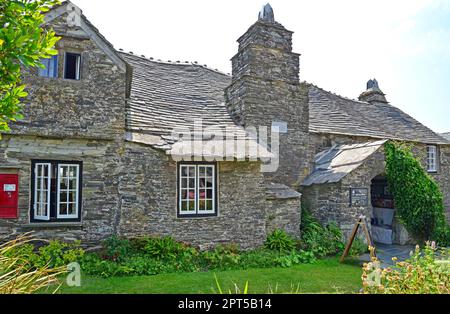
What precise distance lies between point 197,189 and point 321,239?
471 centimetres

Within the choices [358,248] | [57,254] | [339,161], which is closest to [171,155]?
[57,254]

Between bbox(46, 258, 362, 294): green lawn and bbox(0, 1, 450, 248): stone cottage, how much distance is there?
183 centimetres

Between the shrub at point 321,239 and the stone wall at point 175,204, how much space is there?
1.67m

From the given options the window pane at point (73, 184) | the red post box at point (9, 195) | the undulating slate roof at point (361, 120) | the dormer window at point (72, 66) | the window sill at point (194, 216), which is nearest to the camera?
the red post box at point (9, 195)

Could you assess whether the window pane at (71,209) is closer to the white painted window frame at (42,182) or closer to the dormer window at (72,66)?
the white painted window frame at (42,182)

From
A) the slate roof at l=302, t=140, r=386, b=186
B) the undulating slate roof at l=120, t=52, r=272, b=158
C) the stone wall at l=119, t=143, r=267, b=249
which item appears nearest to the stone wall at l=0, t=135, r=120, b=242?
the stone wall at l=119, t=143, r=267, b=249

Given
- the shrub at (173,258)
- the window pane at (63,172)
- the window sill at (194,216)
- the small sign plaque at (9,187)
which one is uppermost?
the window pane at (63,172)

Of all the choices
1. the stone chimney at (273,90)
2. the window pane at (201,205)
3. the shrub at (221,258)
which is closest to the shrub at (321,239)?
the stone chimney at (273,90)

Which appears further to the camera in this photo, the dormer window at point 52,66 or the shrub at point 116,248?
the dormer window at point 52,66

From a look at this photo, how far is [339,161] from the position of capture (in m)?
12.2

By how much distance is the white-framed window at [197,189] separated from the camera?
9.62 meters

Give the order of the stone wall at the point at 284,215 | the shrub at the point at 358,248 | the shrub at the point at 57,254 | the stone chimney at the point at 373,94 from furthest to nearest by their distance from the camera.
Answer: the stone chimney at the point at 373,94, the stone wall at the point at 284,215, the shrub at the point at 358,248, the shrub at the point at 57,254

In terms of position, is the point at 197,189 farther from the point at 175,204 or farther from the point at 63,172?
the point at 63,172

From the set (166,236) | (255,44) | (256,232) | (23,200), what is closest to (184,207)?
(166,236)
